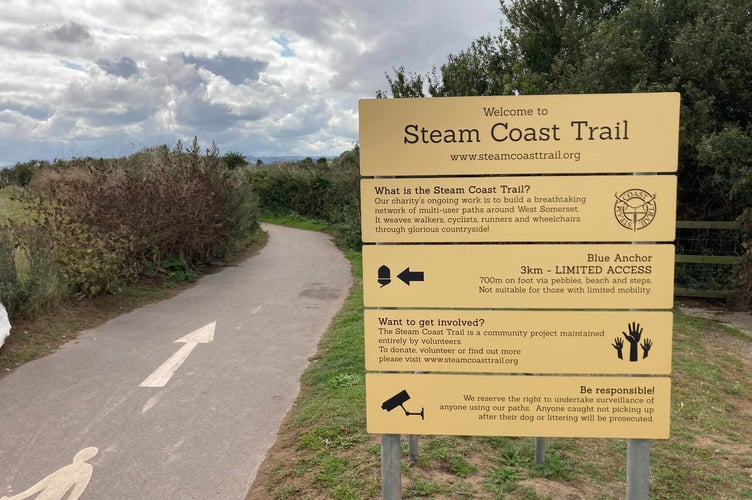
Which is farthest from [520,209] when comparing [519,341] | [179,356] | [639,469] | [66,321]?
[66,321]

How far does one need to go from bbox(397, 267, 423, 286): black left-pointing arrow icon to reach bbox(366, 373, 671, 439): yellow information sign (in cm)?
48

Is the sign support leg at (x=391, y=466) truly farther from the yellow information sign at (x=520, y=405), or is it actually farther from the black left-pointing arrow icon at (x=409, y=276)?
the black left-pointing arrow icon at (x=409, y=276)

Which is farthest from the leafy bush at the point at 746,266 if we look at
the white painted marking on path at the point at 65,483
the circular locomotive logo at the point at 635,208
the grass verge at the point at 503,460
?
the white painted marking on path at the point at 65,483

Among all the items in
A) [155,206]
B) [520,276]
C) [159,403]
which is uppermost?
[155,206]

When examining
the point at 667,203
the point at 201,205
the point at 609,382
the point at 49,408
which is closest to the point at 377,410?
the point at 609,382

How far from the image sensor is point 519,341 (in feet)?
8.82

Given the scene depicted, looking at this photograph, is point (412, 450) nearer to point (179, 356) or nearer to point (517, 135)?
point (517, 135)

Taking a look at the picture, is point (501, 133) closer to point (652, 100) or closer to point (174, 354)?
point (652, 100)

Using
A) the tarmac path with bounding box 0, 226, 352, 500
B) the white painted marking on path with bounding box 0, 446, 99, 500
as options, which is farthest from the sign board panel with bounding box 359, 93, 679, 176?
the white painted marking on path with bounding box 0, 446, 99, 500

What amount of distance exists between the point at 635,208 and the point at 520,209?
1.70ft

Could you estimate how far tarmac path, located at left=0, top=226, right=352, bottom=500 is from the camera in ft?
12.4

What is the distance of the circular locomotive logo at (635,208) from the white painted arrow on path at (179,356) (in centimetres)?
475

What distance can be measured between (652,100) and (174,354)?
5.92m

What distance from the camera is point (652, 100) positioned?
248 centimetres
